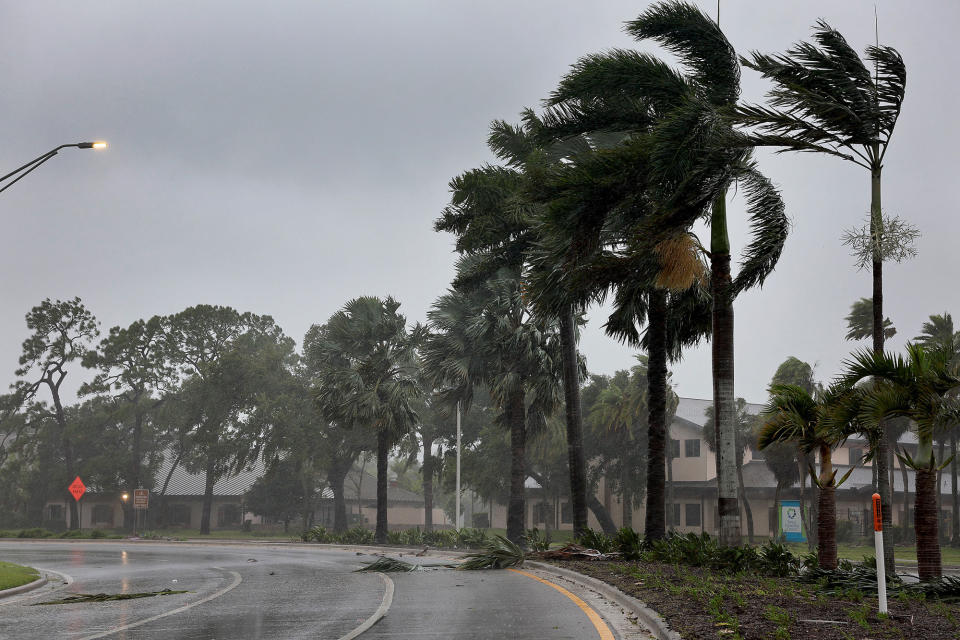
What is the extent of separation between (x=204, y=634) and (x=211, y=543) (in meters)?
39.4

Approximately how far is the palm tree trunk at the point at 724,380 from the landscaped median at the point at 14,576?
1345cm

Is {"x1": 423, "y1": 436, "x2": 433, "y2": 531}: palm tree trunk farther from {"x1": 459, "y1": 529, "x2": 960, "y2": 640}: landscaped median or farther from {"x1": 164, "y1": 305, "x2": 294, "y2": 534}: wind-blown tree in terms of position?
{"x1": 459, "y1": 529, "x2": 960, "y2": 640}: landscaped median

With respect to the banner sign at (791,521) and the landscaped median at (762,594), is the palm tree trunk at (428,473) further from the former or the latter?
the landscaped median at (762,594)

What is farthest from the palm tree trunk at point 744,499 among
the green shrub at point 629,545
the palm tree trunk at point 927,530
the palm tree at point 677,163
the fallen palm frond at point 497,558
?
the palm tree trunk at point 927,530

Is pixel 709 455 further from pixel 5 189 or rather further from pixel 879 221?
pixel 5 189

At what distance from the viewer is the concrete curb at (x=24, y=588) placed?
1739 cm

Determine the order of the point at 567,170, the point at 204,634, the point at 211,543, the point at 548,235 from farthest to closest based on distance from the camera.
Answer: the point at 211,543
the point at 548,235
the point at 567,170
the point at 204,634

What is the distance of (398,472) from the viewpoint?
131m

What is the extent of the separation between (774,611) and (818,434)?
18.5ft

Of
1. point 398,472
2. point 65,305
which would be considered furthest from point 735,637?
point 398,472

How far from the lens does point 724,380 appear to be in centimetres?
1798

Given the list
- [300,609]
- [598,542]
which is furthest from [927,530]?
[598,542]

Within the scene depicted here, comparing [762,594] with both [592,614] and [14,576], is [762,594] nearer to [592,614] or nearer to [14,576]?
[592,614]

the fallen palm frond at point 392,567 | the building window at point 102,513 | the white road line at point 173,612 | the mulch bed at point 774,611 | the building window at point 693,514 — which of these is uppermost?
the mulch bed at point 774,611
